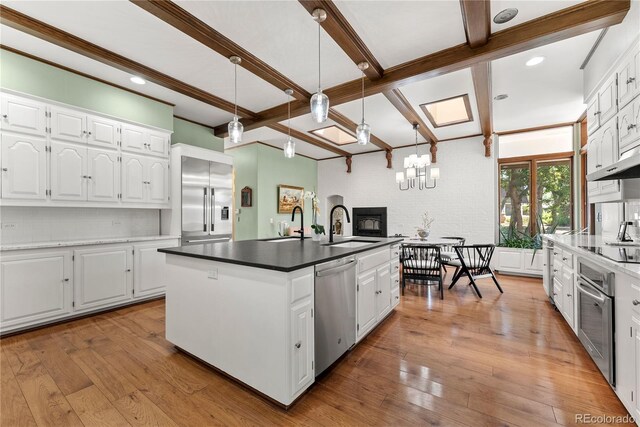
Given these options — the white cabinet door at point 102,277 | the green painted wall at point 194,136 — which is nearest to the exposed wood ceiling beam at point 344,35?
the green painted wall at point 194,136

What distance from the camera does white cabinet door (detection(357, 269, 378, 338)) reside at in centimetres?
246

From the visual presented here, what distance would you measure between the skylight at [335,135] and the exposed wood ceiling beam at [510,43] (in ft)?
7.44

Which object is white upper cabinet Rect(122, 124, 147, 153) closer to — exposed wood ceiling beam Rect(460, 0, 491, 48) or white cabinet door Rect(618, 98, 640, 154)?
exposed wood ceiling beam Rect(460, 0, 491, 48)

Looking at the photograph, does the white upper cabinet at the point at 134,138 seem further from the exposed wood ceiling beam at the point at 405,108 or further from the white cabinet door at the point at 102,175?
the exposed wood ceiling beam at the point at 405,108

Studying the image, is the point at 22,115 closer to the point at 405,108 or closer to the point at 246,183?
the point at 246,183

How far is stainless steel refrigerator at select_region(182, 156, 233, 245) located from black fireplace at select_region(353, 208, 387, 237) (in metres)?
3.71

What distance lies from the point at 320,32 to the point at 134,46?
6.29 ft

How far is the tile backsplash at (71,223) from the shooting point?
9.82ft

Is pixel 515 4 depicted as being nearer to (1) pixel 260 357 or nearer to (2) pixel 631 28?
(2) pixel 631 28

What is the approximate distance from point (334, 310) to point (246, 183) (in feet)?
16.9

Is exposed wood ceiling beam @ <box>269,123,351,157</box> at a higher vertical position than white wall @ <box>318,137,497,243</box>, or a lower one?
higher

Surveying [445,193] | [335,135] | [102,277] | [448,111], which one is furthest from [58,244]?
[445,193]

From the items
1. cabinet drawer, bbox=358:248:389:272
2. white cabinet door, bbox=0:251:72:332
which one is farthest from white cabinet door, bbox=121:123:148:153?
cabinet drawer, bbox=358:248:389:272

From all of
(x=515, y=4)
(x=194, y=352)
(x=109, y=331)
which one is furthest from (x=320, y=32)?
(x=109, y=331)
